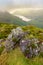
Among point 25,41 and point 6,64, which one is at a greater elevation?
point 25,41

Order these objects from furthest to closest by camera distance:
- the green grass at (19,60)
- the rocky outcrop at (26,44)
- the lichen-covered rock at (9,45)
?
1. the lichen-covered rock at (9,45)
2. the rocky outcrop at (26,44)
3. the green grass at (19,60)

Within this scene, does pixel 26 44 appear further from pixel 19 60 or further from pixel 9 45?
pixel 19 60

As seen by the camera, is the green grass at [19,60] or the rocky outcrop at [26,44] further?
the rocky outcrop at [26,44]

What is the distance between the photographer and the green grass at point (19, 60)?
18.8m

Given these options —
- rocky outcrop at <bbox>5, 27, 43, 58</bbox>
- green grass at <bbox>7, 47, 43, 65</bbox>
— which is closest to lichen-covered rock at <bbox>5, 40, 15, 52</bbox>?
rocky outcrop at <bbox>5, 27, 43, 58</bbox>

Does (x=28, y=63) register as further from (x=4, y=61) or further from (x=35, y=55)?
(x=4, y=61)

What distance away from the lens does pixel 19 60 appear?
19312 mm

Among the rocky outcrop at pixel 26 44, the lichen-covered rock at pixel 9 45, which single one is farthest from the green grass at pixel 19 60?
the lichen-covered rock at pixel 9 45

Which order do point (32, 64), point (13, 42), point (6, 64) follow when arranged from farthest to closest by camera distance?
point (13, 42)
point (6, 64)
point (32, 64)

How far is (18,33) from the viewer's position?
24.3 metres

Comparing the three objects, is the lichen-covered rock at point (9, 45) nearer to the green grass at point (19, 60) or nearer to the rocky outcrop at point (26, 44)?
the rocky outcrop at point (26, 44)

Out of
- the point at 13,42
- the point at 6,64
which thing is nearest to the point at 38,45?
the point at 13,42

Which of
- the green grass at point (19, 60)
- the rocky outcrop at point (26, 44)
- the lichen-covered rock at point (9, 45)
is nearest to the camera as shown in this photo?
the green grass at point (19, 60)

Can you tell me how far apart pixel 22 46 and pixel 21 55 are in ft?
5.02
